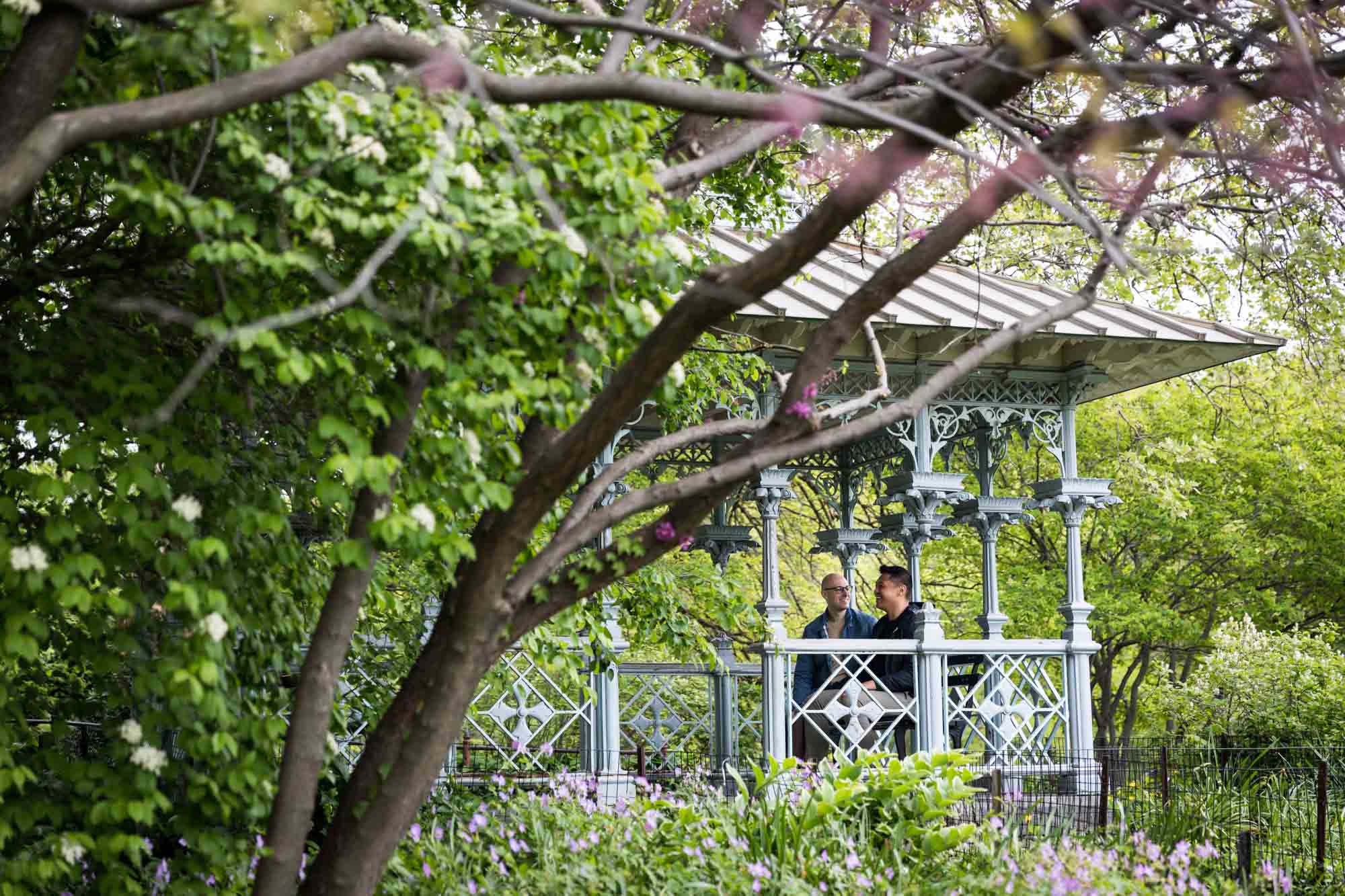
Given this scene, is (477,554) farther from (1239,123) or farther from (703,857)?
(1239,123)

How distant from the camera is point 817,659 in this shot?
11.0m

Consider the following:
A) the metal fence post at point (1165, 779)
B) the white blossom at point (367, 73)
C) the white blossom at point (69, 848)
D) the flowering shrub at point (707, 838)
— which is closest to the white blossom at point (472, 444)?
the white blossom at point (367, 73)

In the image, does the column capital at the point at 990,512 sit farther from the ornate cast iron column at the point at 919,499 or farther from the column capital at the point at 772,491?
the column capital at the point at 772,491

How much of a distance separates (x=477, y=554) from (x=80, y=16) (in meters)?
1.99

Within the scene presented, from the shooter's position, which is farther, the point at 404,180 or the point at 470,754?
the point at 470,754

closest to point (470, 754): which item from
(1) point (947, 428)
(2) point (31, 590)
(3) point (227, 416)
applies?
(1) point (947, 428)

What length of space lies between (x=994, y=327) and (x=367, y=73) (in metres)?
8.03

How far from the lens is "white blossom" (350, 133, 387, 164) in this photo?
3928 mm

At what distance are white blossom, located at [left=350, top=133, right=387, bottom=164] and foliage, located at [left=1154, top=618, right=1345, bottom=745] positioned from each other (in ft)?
41.0

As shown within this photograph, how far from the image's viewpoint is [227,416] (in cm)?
560

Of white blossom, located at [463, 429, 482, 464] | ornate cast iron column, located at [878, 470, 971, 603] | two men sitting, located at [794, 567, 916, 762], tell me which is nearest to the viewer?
white blossom, located at [463, 429, 482, 464]

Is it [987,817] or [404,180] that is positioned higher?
[404,180]

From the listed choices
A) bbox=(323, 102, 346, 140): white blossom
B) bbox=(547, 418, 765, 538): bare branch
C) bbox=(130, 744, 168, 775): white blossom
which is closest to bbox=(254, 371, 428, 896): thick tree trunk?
bbox=(130, 744, 168, 775): white blossom

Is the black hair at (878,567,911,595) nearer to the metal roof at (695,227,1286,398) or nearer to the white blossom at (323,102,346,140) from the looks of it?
the metal roof at (695,227,1286,398)
